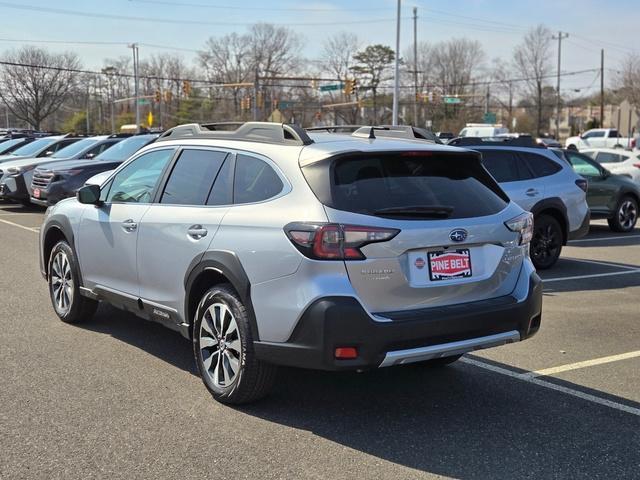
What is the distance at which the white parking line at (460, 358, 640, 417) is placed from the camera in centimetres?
453

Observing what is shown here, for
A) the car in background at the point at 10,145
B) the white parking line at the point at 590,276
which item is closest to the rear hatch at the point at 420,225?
the white parking line at the point at 590,276

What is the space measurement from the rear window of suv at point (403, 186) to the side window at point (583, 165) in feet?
35.3

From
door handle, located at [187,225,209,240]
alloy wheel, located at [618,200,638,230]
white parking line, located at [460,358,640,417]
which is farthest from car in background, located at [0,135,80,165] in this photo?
white parking line, located at [460,358,640,417]

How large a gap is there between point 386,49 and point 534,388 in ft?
276

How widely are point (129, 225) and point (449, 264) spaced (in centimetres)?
252

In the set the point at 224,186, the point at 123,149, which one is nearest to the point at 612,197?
the point at 123,149

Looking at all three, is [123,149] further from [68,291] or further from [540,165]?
[68,291]

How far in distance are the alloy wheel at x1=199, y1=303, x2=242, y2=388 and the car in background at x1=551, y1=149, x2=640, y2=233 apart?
11270 millimetres

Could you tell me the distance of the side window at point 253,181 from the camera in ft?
14.2

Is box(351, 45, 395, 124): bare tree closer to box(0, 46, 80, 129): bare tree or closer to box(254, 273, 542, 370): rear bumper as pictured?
box(0, 46, 80, 129): bare tree

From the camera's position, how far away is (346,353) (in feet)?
12.6

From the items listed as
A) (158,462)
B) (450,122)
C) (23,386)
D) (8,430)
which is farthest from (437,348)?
(450,122)

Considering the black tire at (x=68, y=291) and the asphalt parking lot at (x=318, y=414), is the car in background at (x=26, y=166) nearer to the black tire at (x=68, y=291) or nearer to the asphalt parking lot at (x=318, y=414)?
the black tire at (x=68, y=291)

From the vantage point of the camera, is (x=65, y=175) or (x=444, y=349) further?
(x=65, y=175)
